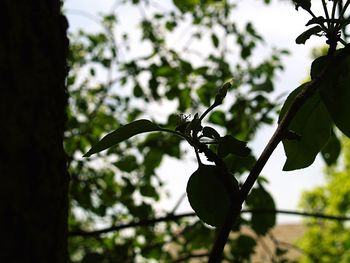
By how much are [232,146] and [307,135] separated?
14 cm

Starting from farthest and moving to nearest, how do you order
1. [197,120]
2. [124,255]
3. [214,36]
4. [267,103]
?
[214,36] → [124,255] → [267,103] → [197,120]

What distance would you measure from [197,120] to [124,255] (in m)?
1.95

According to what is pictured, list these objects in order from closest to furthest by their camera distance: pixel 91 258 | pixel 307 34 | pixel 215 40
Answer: pixel 307 34 < pixel 91 258 < pixel 215 40

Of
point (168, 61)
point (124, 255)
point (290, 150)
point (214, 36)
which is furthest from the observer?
point (214, 36)

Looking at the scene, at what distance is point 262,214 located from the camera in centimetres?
163

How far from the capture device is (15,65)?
866 millimetres

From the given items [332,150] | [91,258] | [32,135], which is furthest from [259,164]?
[332,150]

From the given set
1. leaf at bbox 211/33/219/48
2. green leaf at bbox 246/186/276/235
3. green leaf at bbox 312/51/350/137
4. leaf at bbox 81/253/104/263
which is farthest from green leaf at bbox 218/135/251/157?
leaf at bbox 211/33/219/48

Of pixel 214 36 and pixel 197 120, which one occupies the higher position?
pixel 214 36

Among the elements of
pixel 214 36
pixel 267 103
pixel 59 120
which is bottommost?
pixel 59 120

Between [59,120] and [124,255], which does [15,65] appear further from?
[124,255]

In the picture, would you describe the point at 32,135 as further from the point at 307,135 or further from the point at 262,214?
the point at 262,214

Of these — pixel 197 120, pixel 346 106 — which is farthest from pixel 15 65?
pixel 346 106

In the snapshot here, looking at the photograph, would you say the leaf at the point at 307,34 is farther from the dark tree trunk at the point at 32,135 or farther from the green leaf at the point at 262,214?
the green leaf at the point at 262,214
